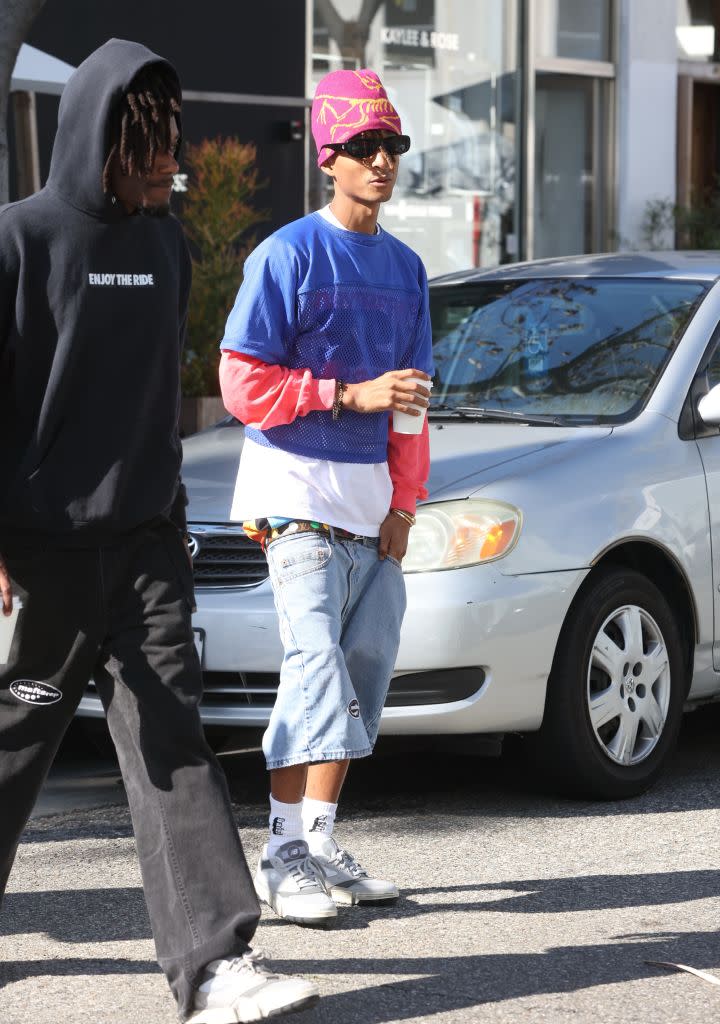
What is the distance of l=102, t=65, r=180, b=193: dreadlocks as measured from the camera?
3.18 meters

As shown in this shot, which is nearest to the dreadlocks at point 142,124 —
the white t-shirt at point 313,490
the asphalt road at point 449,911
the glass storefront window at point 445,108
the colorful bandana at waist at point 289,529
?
the white t-shirt at point 313,490

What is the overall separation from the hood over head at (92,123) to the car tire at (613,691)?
7.45ft

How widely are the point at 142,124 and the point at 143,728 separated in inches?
42.8

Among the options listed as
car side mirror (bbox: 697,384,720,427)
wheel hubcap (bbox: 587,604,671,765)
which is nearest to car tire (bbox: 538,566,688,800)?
wheel hubcap (bbox: 587,604,671,765)

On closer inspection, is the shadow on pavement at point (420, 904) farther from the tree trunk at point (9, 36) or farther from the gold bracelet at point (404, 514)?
the tree trunk at point (9, 36)

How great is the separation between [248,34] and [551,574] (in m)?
9.42

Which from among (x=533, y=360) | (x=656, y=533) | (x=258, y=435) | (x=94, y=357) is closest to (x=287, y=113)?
(x=533, y=360)

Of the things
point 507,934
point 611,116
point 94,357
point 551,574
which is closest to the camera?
point 94,357

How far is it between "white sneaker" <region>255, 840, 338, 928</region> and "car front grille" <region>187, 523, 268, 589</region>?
107 cm

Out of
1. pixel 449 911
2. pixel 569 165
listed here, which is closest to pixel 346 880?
pixel 449 911

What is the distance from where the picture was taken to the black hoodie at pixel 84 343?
10.4 ft

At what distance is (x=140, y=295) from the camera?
3.28m

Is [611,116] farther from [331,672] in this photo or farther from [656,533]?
[331,672]

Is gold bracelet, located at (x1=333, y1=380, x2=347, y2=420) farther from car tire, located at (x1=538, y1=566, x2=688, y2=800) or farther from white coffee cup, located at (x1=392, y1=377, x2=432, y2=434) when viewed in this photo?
car tire, located at (x1=538, y1=566, x2=688, y2=800)
